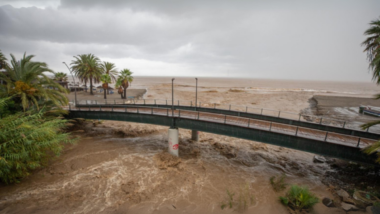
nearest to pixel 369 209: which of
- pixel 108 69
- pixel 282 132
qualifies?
pixel 282 132

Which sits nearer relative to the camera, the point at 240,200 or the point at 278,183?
the point at 240,200

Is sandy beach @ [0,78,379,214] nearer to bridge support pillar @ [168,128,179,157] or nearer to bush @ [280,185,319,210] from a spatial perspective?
bush @ [280,185,319,210]

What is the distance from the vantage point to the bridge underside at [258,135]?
12.2 m

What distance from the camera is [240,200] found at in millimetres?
11195

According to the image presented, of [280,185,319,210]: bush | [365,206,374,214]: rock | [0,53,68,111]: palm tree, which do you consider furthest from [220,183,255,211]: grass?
[0,53,68,111]: palm tree

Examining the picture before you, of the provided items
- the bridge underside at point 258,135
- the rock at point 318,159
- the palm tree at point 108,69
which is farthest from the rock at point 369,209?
the palm tree at point 108,69

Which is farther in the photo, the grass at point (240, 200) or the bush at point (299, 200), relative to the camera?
the grass at point (240, 200)

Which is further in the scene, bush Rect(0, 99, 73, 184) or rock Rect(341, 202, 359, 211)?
rock Rect(341, 202, 359, 211)

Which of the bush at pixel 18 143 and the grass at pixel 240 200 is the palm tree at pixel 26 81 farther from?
the grass at pixel 240 200

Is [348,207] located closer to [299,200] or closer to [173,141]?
[299,200]

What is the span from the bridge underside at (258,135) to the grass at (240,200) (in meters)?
4.55

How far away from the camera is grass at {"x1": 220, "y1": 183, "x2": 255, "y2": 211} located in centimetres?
1111

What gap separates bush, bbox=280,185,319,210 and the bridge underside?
3.54 meters

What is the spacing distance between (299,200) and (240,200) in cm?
375
